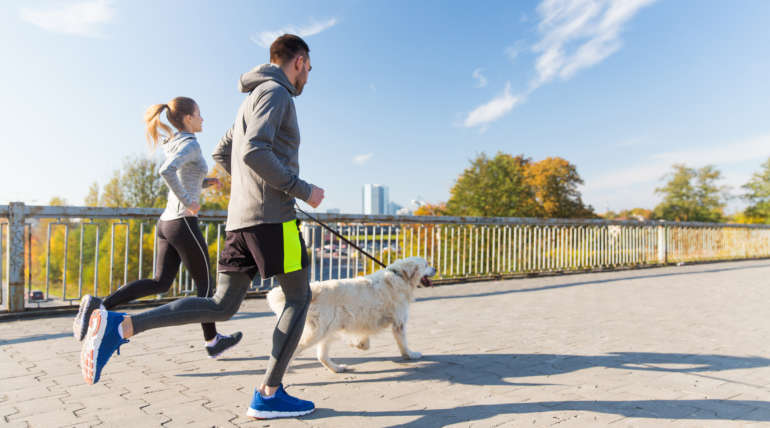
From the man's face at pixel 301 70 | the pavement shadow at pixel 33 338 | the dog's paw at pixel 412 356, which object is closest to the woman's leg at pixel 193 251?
the man's face at pixel 301 70

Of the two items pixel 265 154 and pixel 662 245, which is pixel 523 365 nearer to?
pixel 265 154

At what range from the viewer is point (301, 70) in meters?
2.63

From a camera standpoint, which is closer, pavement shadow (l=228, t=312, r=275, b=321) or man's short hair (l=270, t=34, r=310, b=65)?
man's short hair (l=270, t=34, r=310, b=65)

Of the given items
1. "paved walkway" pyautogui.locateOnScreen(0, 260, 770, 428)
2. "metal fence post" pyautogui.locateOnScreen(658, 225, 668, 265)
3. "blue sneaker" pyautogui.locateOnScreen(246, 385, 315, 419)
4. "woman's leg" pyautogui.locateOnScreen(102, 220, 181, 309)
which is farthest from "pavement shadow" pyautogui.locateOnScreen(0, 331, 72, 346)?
"metal fence post" pyautogui.locateOnScreen(658, 225, 668, 265)

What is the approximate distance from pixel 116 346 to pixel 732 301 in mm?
8747

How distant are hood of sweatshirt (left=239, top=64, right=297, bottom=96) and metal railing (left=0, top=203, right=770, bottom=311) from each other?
3.23 m

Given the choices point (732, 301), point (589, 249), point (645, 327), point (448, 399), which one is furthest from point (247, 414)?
point (589, 249)

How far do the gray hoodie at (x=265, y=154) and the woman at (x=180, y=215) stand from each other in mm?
970

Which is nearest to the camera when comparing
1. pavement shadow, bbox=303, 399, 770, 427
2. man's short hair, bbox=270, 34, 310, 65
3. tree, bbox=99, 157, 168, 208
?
pavement shadow, bbox=303, 399, 770, 427

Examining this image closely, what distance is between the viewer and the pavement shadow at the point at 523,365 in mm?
3174

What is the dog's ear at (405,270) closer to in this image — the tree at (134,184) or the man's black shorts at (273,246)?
the man's black shorts at (273,246)

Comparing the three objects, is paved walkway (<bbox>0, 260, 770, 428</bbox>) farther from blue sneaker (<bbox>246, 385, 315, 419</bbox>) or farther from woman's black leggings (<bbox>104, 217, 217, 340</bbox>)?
woman's black leggings (<bbox>104, 217, 217, 340</bbox>)

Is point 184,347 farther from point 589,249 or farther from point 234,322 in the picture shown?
point 589,249

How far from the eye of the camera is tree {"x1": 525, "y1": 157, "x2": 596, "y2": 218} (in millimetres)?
46312
